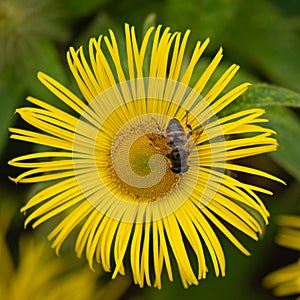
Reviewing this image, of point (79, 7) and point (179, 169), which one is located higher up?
point (79, 7)

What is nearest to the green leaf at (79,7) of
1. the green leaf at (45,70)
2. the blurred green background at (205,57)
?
the blurred green background at (205,57)

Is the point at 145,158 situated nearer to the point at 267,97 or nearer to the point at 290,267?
the point at 267,97

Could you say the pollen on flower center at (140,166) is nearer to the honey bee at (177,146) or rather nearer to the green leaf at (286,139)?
the honey bee at (177,146)

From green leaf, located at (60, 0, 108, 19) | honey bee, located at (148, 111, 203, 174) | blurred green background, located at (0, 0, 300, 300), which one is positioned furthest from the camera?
green leaf, located at (60, 0, 108, 19)

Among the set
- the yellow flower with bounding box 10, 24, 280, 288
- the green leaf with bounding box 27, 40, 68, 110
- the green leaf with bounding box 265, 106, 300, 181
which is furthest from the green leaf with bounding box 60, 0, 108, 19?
the green leaf with bounding box 265, 106, 300, 181

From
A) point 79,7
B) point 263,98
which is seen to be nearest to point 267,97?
point 263,98

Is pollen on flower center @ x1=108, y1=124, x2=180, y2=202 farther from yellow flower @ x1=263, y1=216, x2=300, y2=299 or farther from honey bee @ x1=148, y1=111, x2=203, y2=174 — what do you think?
yellow flower @ x1=263, y1=216, x2=300, y2=299
